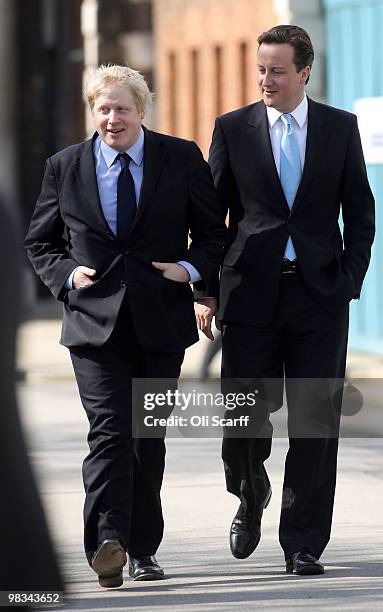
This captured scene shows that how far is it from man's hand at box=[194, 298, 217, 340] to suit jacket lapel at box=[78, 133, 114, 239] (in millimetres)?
490

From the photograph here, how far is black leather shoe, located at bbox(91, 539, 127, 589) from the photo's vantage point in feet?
19.4

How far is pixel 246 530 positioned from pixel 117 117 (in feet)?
5.21

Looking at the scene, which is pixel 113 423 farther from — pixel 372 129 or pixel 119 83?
pixel 372 129

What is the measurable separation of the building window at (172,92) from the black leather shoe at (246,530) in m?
17.0

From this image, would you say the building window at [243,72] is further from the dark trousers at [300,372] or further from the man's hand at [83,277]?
the man's hand at [83,277]

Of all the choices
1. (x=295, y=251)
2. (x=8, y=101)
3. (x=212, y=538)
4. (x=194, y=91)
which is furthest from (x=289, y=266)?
(x=8, y=101)

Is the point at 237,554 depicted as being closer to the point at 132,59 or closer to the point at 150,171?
the point at 150,171

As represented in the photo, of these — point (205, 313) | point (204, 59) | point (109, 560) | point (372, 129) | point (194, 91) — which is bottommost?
point (194, 91)

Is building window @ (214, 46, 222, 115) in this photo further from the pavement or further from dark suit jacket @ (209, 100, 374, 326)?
dark suit jacket @ (209, 100, 374, 326)

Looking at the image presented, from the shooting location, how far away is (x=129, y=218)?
6.07 m

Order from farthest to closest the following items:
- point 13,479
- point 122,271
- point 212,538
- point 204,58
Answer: point 204,58 → point 212,538 → point 122,271 → point 13,479

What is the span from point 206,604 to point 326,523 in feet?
2.05

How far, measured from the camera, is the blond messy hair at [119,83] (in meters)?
5.96

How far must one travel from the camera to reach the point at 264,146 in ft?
20.6
